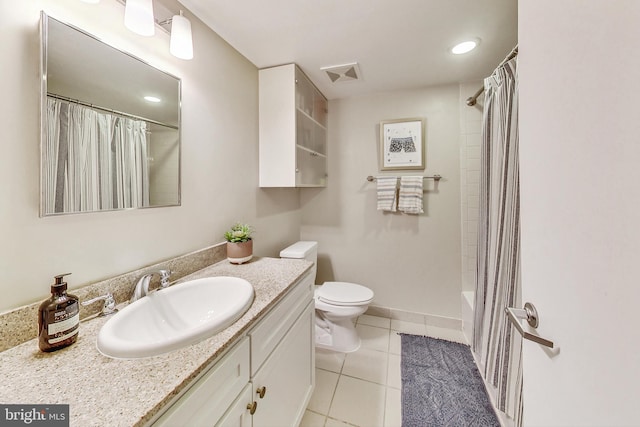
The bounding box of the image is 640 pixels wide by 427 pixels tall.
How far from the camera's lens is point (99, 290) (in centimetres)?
85

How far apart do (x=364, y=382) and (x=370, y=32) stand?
218 centimetres

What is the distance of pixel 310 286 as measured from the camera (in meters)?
1.35

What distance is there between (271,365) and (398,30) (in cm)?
182

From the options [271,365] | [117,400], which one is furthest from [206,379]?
[271,365]

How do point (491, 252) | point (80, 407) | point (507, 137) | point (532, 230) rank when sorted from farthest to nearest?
1. point (491, 252)
2. point (507, 137)
3. point (532, 230)
4. point (80, 407)

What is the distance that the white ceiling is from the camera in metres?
1.20

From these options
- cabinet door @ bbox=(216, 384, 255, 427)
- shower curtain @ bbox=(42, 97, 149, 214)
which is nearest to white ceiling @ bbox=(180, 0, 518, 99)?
shower curtain @ bbox=(42, 97, 149, 214)

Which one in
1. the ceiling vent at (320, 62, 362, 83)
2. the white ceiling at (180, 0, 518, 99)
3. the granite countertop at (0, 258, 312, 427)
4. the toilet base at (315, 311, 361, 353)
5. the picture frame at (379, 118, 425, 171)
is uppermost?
the ceiling vent at (320, 62, 362, 83)

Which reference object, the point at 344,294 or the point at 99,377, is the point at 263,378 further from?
the point at 344,294

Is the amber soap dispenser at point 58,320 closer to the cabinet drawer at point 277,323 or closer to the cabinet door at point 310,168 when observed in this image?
the cabinet drawer at point 277,323

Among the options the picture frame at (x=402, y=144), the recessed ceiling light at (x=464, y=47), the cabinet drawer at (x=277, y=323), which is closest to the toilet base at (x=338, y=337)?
the cabinet drawer at (x=277, y=323)

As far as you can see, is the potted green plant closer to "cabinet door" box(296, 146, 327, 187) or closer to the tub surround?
the tub surround

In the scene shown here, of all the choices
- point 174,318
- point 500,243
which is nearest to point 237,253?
point 174,318

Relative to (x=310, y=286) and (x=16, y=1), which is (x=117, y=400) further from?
(x=16, y=1)
